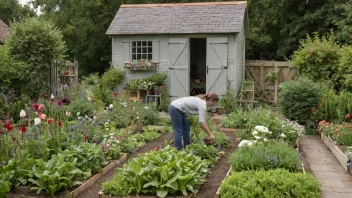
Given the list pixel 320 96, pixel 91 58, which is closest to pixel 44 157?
pixel 320 96

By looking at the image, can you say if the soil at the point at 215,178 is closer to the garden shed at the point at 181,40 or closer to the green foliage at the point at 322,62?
the garden shed at the point at 181,40

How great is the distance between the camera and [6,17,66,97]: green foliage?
1113 centimetres

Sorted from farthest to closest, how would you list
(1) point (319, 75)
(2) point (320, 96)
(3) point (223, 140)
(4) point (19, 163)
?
(1) point (319, 75) → (2) point (320, 96) → (3) point (223, 140) → (4) point (19, 163)

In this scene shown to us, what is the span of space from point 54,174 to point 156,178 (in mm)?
1311

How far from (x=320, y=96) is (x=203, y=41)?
855 cm

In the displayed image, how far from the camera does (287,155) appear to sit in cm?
553

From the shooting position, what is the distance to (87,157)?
5.96 metres

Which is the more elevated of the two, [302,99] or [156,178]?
[302,99]

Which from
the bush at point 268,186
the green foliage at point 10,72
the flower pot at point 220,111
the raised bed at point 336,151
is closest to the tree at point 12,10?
the green foliage at point 10,72

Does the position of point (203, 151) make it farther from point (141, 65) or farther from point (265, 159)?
point (141, 65)

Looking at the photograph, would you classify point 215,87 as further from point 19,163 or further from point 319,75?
point 19,163

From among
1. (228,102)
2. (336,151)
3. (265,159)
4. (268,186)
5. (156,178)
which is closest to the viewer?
(268,186)

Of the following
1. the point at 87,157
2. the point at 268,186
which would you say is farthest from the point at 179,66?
the point at 268,186

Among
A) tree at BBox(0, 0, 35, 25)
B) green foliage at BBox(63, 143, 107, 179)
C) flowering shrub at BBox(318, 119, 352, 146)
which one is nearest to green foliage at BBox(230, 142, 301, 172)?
green foliage at BBox(63, 143, 107, 179)
